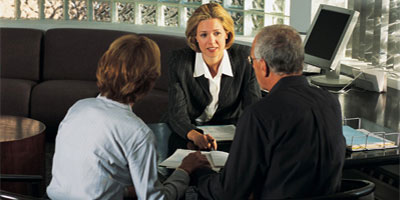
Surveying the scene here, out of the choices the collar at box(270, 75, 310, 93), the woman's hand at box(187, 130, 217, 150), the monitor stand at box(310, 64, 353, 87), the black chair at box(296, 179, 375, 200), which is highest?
the collar at box(270, 75, 310, 93)

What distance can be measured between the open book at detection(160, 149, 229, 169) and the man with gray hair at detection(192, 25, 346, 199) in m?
0.37

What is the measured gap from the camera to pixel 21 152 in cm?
370

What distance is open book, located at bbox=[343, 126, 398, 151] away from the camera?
261 centimetres

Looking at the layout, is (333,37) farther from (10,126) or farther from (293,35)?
(10,126)

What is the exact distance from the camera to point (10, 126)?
158 inches

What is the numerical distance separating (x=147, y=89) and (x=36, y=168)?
6.70 ft

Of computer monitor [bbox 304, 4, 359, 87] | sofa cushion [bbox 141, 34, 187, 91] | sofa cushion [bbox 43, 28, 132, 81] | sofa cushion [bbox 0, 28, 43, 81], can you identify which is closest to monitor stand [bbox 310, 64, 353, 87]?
computer monitor [bbox 304, 4, 359, 87]

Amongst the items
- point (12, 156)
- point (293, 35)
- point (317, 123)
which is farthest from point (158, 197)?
point (12, 156)

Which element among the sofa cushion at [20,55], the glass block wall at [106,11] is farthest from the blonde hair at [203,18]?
the sofa cushion at [20,55]

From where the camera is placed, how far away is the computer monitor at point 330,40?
3.94 metres

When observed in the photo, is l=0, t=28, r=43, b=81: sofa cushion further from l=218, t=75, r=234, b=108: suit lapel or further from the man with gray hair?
the man with gray hair

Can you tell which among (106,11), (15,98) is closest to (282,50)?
(15,98)

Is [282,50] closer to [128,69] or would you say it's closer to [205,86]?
[128,69]

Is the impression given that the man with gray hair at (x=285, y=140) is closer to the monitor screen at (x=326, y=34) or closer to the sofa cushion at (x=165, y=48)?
the monitor screen at (x=326, y=34)
